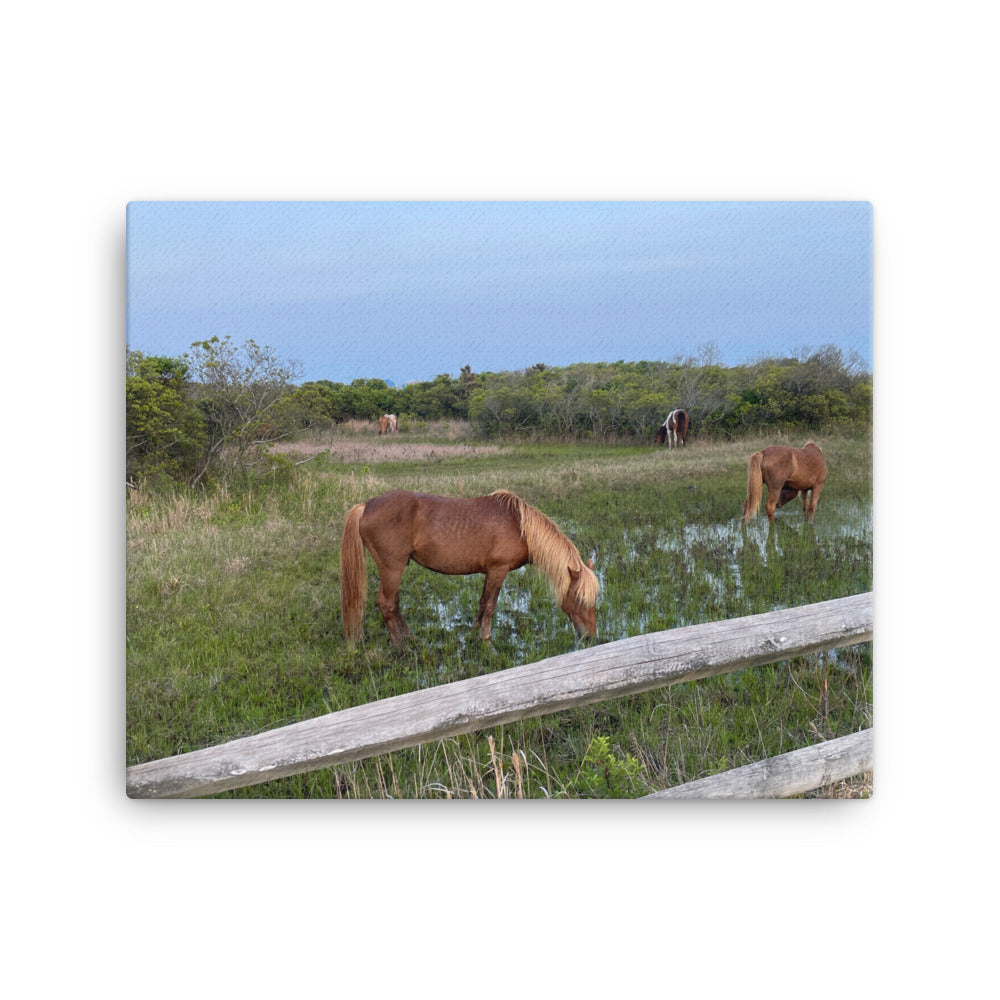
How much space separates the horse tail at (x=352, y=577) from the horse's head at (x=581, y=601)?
87 cm

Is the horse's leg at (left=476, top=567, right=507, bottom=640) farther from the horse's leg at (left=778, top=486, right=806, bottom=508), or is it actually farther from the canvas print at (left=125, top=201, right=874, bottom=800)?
the horse's leg at (left=778, top=486, right=806, bottom=508)

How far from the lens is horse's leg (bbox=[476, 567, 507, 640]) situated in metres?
4.21

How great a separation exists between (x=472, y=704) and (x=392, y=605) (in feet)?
1.97

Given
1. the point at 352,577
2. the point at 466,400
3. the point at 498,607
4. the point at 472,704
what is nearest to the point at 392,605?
the point at 352,577

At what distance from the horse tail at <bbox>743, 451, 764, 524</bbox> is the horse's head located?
2.58ft

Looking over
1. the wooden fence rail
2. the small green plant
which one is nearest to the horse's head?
the small green plant

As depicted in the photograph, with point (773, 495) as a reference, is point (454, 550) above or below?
below

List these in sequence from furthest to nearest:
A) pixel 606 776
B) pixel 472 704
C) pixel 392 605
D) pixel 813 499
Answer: pixel 813 499, pixel 392 605, pixel 606 776, pixel 472 704

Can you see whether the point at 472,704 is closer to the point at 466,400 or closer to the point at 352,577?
the point at 352,577

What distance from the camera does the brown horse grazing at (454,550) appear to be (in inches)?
165

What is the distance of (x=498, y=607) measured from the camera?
13.9ft

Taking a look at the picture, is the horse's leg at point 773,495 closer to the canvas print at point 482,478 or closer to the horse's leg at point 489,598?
the canvas print at point 482,478

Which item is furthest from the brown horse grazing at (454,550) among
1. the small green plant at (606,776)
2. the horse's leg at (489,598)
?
the small green plant at (606,776)
